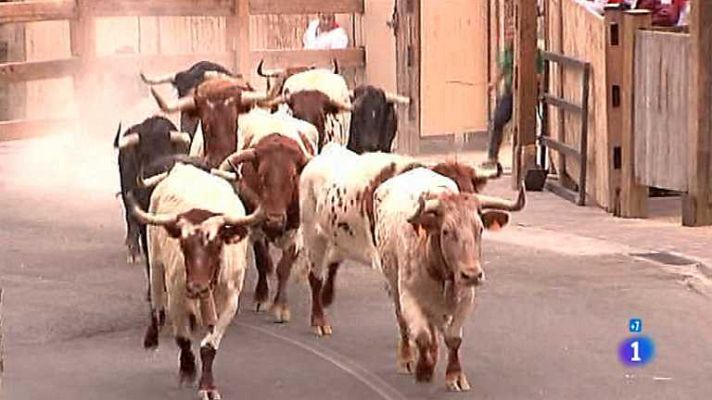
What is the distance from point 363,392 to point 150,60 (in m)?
13.5

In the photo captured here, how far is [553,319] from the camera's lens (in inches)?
468

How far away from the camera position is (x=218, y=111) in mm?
12766

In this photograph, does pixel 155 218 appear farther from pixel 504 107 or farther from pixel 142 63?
pixel 142 63

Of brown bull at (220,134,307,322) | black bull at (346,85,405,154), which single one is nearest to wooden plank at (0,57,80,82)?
black bull at (346,85,405,154)

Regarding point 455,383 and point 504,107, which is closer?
point 455,383

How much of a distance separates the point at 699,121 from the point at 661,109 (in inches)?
22.4

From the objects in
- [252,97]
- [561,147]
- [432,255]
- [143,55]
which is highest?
[252,97]

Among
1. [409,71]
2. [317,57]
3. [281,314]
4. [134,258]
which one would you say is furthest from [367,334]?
[317,57]

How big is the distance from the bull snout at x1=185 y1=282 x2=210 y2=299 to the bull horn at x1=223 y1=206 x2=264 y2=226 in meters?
0.38

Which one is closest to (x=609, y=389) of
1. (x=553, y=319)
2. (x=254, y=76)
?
(x=553, y=319)

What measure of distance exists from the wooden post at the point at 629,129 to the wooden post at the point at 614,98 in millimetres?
71

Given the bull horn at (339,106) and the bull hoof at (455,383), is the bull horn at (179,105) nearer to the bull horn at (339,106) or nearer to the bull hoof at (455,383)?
the bull horn at (339,106)

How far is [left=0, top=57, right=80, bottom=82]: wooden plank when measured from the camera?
2200 centimetres

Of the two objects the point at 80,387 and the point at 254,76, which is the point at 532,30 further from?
the point at 80,387
